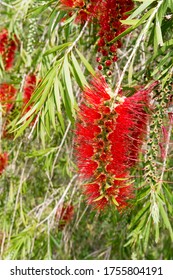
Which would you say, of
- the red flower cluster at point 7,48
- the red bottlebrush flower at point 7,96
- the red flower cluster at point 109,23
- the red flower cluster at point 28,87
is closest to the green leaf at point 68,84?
the red flower cluster at point 109,23

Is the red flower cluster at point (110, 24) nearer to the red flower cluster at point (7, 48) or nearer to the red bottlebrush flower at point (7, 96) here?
the red bottlebrush flower at point (7, 96)

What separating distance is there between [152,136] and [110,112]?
6.8 inches

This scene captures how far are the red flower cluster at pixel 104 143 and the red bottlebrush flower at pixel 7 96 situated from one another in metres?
1.09

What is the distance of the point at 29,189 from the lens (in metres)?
2.67

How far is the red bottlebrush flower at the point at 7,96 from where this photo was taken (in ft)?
7.22

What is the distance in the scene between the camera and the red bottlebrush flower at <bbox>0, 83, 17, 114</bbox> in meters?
2.20

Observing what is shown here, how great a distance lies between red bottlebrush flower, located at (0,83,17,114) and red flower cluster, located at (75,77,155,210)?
109 centimetres

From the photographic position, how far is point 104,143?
108 centimetres

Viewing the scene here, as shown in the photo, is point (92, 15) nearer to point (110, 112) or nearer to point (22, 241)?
point (110, 112)

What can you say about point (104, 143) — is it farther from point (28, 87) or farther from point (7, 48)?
point (7, 48)

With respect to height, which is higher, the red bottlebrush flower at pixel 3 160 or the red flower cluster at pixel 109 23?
the red flower cluster at pixel 109 23

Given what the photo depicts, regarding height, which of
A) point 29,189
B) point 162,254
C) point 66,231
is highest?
point 29,189

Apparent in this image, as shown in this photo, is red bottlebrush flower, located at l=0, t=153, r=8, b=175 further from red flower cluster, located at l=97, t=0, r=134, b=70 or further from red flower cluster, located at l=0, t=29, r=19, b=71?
red flower cluster, located at l=97, t=0, r=134, b=70
